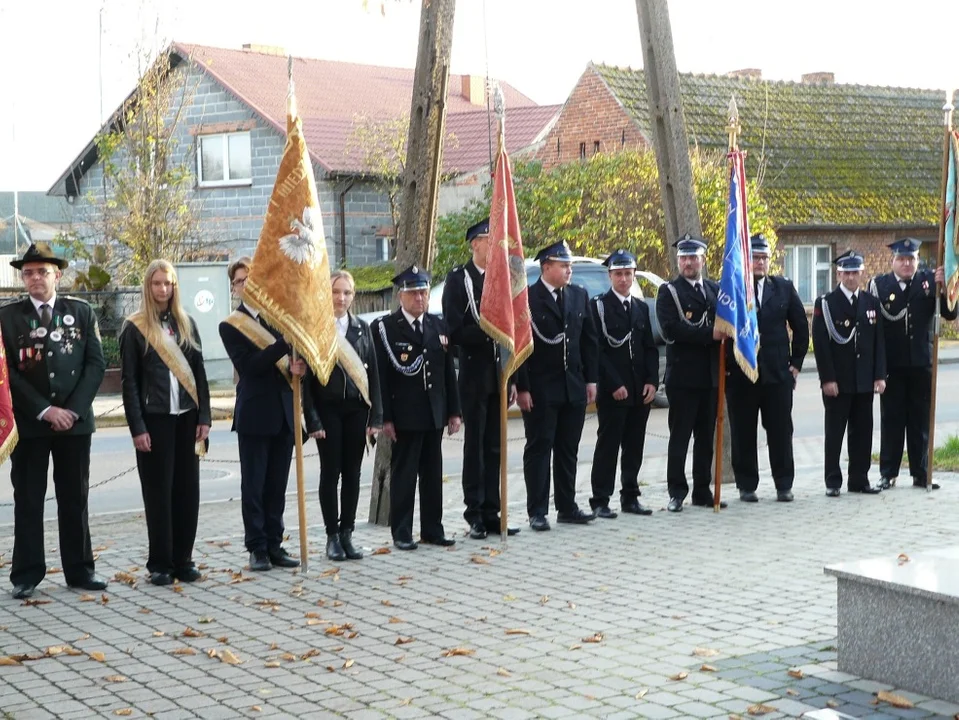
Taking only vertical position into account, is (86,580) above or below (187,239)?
below

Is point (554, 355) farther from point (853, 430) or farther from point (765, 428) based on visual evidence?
point (853, 430)

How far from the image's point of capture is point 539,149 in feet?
120

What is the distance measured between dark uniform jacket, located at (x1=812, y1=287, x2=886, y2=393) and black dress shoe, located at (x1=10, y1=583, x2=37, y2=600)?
22.5 feet

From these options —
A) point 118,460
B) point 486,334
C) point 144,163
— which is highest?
point 144,163

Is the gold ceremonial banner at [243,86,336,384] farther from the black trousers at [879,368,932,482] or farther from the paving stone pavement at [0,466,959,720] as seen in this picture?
the black trousers at [879,368,932,482]

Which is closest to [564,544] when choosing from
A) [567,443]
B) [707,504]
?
[567,443]

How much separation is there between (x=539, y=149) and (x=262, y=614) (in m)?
29.2

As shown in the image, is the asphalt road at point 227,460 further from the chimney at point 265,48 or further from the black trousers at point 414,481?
the chimney at point 265,48

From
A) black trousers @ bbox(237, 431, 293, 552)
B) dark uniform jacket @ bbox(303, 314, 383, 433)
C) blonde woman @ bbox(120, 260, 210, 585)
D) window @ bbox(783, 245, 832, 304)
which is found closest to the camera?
blonde woman @ bbox(120, 260, 210, 585)

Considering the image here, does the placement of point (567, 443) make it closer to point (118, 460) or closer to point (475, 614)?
point (475, 614)

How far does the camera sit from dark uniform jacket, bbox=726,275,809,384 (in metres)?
12.3

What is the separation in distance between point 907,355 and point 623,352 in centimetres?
289

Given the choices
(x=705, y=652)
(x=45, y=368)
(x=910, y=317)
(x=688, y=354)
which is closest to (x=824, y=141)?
(x=910, y=317)

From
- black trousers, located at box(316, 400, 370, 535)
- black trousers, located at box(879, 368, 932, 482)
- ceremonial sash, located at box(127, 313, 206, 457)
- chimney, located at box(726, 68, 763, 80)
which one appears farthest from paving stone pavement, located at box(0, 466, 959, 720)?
chimney, located at box(726, 68, 763, 80)
